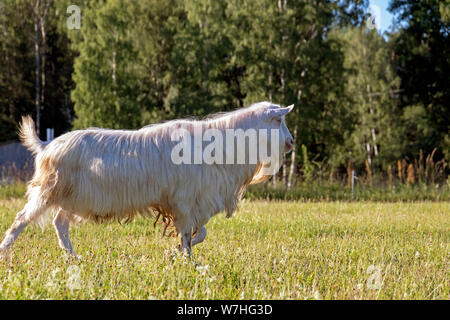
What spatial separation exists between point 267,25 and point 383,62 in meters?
15.1

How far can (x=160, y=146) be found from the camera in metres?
5.52

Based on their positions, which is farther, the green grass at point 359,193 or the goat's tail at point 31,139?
the green grass at point 359,193

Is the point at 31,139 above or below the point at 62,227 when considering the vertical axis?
above

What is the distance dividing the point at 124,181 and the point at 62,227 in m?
1.20

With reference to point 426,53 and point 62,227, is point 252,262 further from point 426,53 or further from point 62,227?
point 426,53

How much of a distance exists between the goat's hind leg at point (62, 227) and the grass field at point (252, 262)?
160 mm

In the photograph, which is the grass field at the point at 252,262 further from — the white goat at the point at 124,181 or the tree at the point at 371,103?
the tree at the point at 371,103

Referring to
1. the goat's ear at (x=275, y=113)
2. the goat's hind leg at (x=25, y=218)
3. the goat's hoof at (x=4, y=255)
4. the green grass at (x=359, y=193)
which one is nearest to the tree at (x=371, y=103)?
the green grass at (x=359, y=193)

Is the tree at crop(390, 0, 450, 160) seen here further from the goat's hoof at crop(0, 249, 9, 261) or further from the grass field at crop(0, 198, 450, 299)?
the goat's hoof at crop(0, 249, 9, 261)

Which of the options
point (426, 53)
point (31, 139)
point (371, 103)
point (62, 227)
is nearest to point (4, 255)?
point (62, 227)

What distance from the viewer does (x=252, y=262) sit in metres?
5.50

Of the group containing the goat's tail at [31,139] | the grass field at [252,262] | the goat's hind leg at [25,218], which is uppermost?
the goat's tail at [31,139]

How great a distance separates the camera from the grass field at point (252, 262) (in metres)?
4.12
